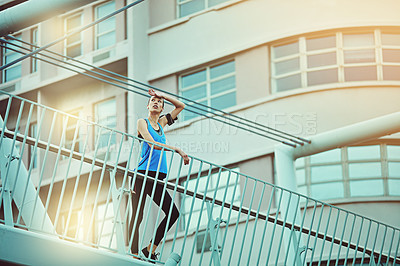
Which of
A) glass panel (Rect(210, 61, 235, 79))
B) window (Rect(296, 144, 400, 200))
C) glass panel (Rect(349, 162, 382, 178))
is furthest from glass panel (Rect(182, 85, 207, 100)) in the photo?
glass panel (Rect(349, 162, 382, 178))

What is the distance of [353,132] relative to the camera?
41.0ft

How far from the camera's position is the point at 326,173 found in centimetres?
2028

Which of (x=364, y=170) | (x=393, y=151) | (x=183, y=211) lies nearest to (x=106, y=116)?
(x=183, y=211)

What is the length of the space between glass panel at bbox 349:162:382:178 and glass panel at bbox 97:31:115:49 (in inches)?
392

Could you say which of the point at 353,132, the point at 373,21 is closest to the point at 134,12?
the point at 373,21

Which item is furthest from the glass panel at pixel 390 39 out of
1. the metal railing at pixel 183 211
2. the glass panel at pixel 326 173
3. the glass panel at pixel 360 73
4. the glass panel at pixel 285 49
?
the metal railing at pixel 183 211

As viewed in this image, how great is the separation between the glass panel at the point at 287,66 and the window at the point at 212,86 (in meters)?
1.39

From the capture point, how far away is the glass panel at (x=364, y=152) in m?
20.1

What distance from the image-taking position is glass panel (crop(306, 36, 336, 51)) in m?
21.1

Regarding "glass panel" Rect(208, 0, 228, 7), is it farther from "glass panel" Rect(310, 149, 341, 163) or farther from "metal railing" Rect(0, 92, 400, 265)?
"glass panel" Rect(310, 149, 341, 163)

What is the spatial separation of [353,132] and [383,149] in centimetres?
794

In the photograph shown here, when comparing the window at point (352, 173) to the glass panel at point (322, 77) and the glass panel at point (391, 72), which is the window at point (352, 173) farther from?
the glass panel at point (322, 77)

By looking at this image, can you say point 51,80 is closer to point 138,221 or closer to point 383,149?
point 383,149

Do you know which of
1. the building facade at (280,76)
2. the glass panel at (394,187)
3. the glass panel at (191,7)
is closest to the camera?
the glass panel at (394,187)
